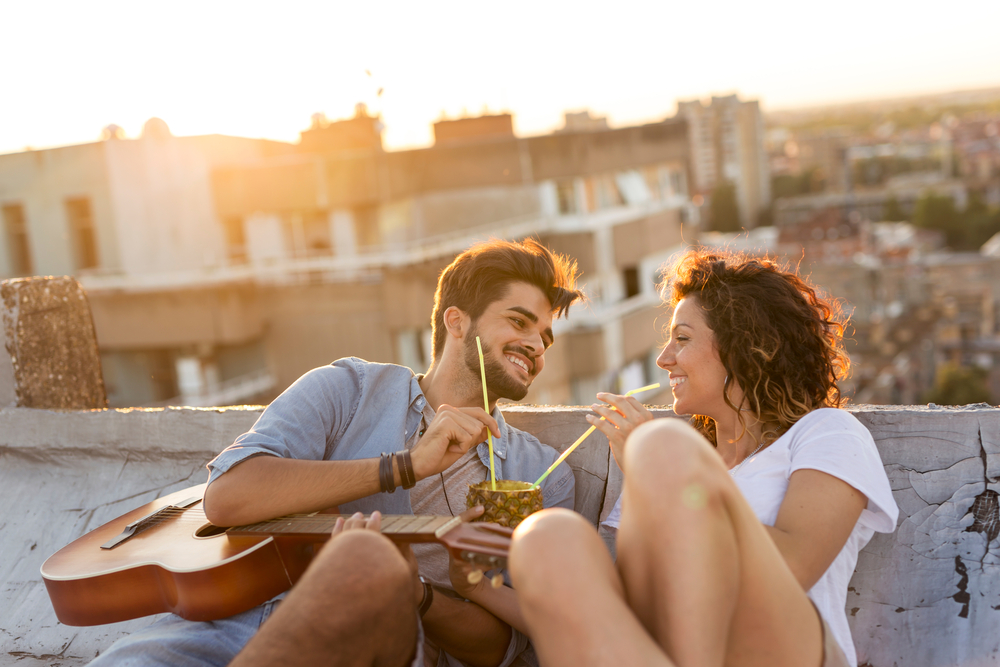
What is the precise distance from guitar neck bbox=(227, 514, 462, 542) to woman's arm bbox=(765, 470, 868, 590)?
0.77 m

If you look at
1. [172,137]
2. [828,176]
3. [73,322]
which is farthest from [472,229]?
[828,176]

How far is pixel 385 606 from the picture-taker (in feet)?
5.69

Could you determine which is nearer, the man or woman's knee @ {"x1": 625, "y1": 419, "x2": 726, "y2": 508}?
woman's knee @ {"x1": 625, "y1": 419, "x2": 726, "y2": 508}

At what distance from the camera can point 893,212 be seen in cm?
8388

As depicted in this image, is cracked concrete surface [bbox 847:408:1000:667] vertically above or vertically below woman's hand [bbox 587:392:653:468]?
below

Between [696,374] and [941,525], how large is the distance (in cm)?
89

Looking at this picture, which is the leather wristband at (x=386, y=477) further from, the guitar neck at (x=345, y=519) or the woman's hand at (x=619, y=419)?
the woman's hand at (x=619, y=419)

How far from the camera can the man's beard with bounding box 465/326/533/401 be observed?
104 inches

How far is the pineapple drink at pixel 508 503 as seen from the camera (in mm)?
2084

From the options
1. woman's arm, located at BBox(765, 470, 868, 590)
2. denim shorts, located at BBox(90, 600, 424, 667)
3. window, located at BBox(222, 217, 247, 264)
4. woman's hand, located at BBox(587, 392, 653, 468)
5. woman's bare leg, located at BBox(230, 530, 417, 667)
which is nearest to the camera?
woman's bare leg, located at BBox(230, 530, 417, 667)

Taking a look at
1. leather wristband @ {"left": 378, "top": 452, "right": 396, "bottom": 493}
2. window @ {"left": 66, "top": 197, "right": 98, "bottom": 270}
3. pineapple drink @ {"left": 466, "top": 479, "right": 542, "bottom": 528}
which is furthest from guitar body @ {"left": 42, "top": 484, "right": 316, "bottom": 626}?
window @ {"left": 66, "top": 197, "right": 98, "bottom": 270}

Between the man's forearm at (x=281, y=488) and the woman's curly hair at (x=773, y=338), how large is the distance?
1.03m

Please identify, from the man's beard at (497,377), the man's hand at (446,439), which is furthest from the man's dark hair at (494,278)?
the man's hand at (446,439)

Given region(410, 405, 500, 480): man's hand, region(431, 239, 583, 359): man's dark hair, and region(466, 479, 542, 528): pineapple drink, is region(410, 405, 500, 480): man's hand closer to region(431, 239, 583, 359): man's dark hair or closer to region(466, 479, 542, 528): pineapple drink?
region(466, 479, 542, 528): pineapple drink
